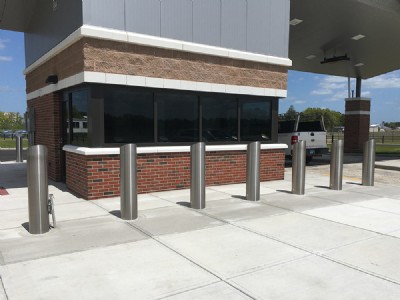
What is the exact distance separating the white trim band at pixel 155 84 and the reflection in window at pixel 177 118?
0.30m

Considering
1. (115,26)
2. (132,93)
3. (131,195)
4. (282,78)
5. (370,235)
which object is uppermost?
(115,26)

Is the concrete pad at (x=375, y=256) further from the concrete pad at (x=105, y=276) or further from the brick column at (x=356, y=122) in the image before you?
the brick column at (x=356, y=122)

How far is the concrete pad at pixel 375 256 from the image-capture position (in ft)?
12.9

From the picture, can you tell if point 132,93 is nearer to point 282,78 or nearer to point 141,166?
point 141,166

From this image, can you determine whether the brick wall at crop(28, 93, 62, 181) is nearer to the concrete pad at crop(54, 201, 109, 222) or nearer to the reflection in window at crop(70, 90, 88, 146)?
the reflection in window at crop(70, 90, 88, 146)

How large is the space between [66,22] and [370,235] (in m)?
7.37

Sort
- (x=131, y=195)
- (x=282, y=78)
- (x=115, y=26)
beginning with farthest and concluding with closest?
1. (x=282, y=78)
2. (x=115, y=26)
3. (x=131, y=195)

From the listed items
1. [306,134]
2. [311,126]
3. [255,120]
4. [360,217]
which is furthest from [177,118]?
[311,126]

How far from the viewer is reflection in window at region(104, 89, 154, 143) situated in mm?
7551

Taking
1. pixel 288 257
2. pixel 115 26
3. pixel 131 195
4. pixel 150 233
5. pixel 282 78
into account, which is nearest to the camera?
pixel 288 257

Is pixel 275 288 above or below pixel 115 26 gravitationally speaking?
below

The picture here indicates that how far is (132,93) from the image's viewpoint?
7.82 metres

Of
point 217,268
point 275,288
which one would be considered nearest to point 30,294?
point 217,268

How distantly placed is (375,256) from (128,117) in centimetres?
547
